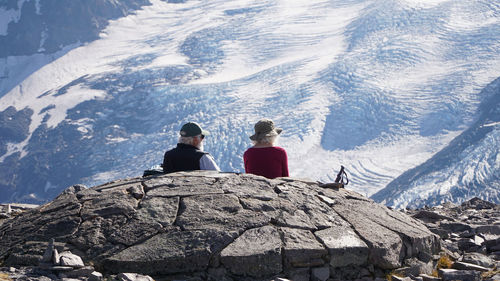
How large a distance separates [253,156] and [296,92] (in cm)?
6283

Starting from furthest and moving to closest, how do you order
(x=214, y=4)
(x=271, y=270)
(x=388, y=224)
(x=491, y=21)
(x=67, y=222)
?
1. (x=214, y=4)
2. (x=491, y=21)
3. (x=388, y=224)
4. (x=67, y=222)
5. (x=271, y=270)

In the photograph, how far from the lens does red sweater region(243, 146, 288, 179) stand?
8.45 m

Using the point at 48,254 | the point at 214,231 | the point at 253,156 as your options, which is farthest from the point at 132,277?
the point at 253,156

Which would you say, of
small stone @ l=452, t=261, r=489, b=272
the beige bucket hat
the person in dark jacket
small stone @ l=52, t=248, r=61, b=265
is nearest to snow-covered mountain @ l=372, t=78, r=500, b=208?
the beige bucket hat

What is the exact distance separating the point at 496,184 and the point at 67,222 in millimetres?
50949

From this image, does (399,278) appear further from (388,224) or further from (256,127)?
(256,127)

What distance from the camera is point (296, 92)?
70.9 m

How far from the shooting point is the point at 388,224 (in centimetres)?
785

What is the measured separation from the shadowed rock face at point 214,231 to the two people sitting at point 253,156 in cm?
32

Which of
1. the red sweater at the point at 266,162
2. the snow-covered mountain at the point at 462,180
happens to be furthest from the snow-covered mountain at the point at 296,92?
the red sweater at the point at 266,162

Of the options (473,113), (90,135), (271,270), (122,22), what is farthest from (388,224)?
(122,22)

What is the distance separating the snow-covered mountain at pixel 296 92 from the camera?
66625 millimetres

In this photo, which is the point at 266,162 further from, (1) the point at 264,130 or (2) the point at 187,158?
(2) the point at 187,158

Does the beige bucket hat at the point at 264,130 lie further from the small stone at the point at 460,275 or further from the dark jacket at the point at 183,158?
the small stone at the point at 460,275
